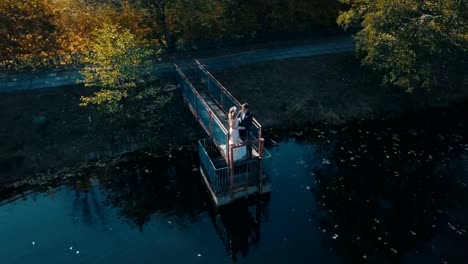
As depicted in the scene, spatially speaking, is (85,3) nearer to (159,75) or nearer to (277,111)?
(159,75)

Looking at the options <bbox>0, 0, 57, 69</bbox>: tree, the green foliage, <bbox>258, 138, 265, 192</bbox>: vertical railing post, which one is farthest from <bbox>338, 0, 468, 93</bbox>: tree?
<bbox>0, 0, 57, 69</bbox>: tree

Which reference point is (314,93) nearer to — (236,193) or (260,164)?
(260,164)

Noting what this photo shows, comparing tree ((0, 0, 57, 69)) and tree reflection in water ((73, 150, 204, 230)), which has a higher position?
tree ((0, 0, 57, 69))

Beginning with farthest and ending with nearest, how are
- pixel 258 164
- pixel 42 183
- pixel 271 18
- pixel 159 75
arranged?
pixel 271 18
pixel 159 75
pixel 42 183
pixel 258 164

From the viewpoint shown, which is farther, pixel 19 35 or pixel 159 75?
pixel 159 75

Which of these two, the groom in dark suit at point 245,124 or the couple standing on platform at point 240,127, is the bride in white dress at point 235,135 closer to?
the couple standing on platform at point 240,127

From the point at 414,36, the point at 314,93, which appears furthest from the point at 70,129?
the point at 414,36

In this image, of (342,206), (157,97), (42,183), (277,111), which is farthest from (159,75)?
(342,206)

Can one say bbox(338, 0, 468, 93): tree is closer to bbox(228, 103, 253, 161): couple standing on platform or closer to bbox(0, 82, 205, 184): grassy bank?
bbox(228, 103, 253, 161): couple standing on platform
